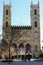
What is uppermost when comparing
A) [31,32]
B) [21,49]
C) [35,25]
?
[35,25]

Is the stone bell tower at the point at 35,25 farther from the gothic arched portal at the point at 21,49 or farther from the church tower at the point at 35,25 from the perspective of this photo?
the gothic arched portal at the point at 21,49

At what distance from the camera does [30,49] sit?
84.5 meters

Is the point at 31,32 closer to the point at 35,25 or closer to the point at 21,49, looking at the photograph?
the point at 35,25

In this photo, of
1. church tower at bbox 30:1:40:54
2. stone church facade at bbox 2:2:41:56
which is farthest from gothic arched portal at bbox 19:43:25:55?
church tower at bbox 30:1:40:54

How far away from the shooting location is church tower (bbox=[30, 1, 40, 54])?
8438cm

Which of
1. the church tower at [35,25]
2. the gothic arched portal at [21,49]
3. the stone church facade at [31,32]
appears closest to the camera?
the gothic arched portal at [21,49]

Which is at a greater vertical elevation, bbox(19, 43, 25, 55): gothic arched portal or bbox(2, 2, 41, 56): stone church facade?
bbox(2, 2, 41, 56): stone church facade

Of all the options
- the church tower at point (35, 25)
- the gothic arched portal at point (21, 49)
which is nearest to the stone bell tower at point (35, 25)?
the church tower at point (35, 25)

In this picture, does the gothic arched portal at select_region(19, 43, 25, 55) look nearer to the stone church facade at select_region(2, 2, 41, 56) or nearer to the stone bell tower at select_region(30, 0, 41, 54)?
the stone church facade at select_region(2, 2, 41, 56)

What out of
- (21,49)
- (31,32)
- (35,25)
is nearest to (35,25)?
(35,25)

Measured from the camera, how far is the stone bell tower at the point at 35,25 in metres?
84.4

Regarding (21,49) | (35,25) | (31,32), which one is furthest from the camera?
(31,32)

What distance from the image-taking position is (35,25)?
85562 millimetres

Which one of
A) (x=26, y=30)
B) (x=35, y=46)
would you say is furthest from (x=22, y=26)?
(x=35, y=46)
